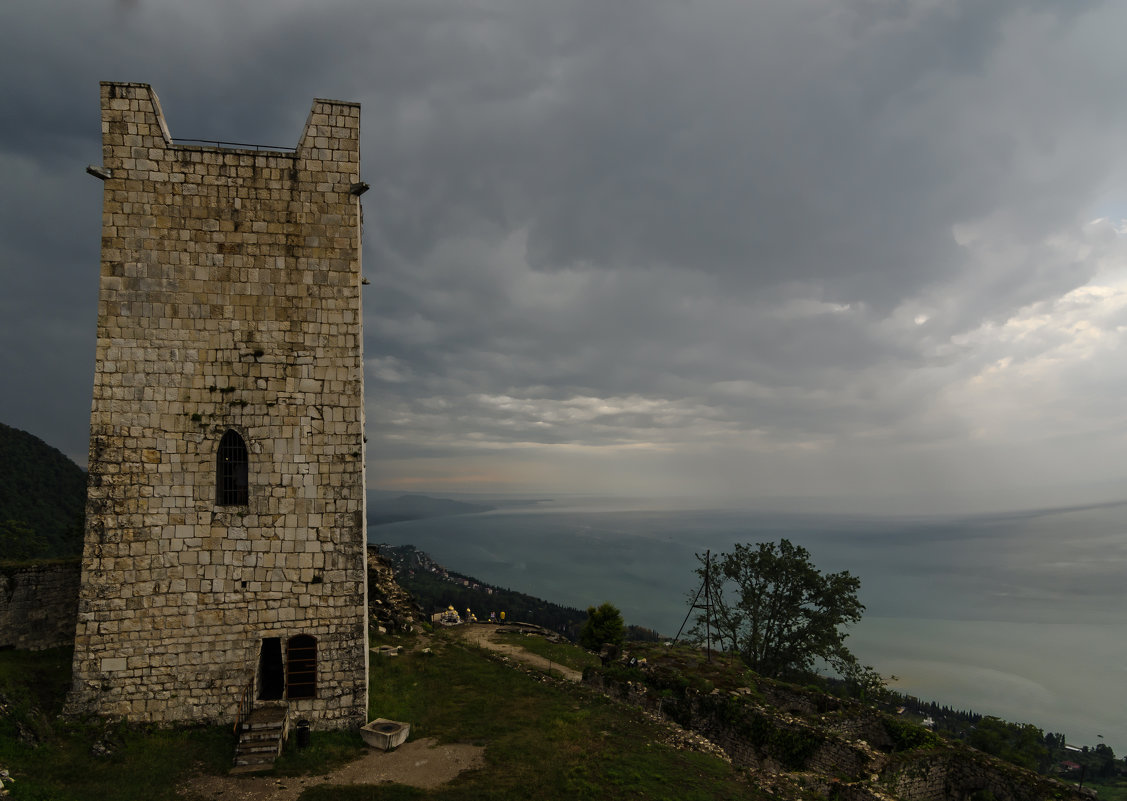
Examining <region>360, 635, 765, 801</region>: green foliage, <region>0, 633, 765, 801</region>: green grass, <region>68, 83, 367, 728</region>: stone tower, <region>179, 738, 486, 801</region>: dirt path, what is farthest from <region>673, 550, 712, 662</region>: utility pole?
<region>68, 83, 367, 728</region>: stone tower

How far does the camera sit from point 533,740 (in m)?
10.3

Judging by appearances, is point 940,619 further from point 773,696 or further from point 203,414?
point 203,414

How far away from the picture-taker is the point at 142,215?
33.1 ft

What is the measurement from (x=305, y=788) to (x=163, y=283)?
385 inches

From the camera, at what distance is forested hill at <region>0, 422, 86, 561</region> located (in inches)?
1629

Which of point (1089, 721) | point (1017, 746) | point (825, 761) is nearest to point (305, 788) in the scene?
point (825, 761)

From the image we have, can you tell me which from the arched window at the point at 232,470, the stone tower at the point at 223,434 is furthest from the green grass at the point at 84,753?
the arched window at the point at 232,470

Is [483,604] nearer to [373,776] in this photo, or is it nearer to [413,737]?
[413,737]

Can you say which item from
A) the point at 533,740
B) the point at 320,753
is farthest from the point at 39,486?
the point at 533,740

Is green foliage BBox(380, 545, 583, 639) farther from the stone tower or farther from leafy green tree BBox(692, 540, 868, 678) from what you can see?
the stone tower

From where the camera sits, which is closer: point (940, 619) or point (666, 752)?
point (666, 752)

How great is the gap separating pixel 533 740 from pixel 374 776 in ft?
10.5

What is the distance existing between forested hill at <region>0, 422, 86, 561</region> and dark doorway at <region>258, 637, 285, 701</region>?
3565cm

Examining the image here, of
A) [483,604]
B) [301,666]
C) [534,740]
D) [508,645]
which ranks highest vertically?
[301,666]
